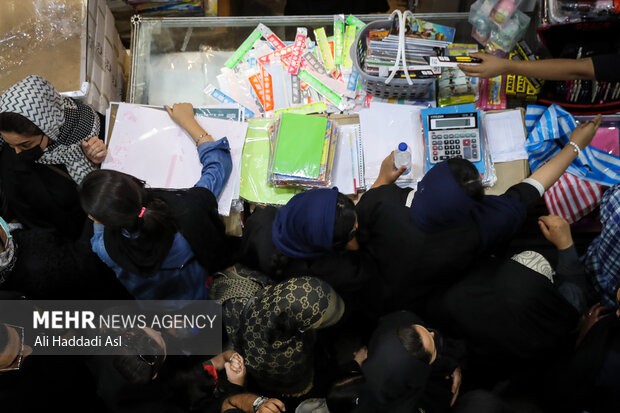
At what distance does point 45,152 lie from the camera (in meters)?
2.07

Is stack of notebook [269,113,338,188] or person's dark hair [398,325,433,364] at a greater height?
stack of notebook [269,113,338,188]

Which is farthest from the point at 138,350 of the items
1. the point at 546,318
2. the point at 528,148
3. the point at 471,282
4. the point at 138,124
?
the point at 528,148

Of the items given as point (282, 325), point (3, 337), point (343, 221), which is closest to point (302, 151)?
point (343, 221)

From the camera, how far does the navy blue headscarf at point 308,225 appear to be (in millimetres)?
1589

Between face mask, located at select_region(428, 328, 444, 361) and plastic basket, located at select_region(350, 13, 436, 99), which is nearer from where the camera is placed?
face mask, located at select_region(428, 328, 444, 361)

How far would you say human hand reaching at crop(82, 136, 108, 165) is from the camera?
7.09 feet

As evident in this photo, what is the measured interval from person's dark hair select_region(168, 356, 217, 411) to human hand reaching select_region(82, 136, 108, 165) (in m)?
1.05

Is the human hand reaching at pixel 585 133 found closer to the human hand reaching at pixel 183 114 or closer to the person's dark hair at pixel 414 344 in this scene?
the person's dark hair at pixel 414 344

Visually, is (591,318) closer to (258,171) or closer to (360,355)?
(360,355)

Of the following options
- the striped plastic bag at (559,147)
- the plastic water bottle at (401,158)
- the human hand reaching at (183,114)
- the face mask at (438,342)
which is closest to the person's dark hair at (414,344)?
the face mask at (438,342)

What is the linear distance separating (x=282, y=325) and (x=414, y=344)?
0.49 m

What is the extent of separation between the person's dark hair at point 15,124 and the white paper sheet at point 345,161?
138 cm

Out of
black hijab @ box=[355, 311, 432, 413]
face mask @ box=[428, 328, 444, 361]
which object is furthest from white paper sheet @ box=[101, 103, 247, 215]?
face mask @ box=[428, 328, 444, 361]

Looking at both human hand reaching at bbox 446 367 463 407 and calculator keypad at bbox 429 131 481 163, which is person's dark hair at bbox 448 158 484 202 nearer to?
calculator keypad at bbox 429 131 481 163
